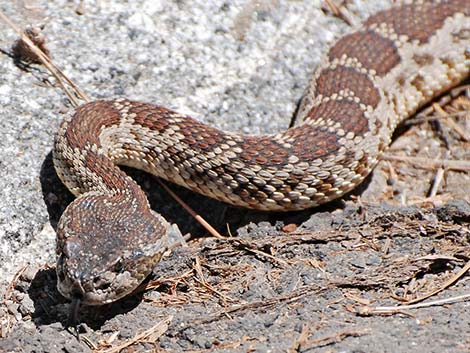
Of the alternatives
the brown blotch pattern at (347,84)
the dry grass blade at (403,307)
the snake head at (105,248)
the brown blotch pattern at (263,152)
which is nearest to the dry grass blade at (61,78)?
the brown blotch pattern at (263,152)

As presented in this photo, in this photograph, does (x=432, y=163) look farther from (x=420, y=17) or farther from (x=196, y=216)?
(x=196, y=216)

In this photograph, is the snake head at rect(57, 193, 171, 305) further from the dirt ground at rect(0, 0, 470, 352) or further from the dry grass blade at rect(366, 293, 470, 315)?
the dry grass blade at rect(366, 293, 470, 315)

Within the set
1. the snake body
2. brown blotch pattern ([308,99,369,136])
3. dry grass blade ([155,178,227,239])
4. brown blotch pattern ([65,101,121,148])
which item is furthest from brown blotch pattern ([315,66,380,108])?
brown blotch pattern ([65,101,121,148])

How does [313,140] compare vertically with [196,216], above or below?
above

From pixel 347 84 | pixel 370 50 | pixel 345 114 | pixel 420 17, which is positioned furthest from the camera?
pixel 420 17

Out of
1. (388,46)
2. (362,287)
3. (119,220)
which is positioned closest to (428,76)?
(388,46)

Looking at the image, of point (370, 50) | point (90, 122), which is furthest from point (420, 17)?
point (90, 122)

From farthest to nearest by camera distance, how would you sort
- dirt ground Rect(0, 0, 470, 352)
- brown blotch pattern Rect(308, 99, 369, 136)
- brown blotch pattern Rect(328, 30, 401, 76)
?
brown blotch pattern Rect(328, 30, 401, 76) → brown blotch pattern Rect(308, 99, 369, 136) → dirt ground Rect(0, 0, 470, 352)
